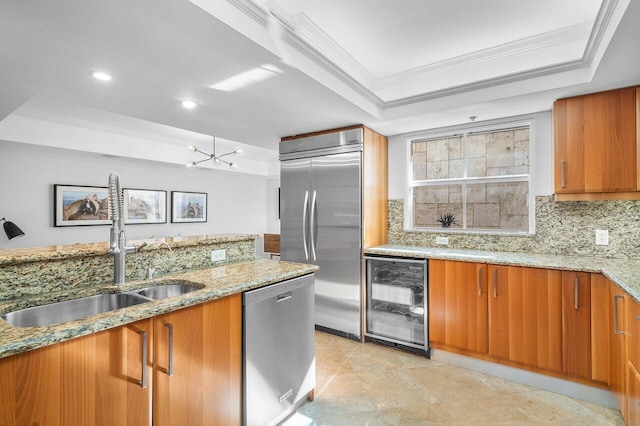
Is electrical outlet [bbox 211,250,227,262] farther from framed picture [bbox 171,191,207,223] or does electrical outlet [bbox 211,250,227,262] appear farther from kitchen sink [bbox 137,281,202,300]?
framed picture [bbox 171,191,207,223]

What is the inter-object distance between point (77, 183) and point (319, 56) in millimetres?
4557

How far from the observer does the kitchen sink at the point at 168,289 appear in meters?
1.83

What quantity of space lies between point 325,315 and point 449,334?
134 centimetres

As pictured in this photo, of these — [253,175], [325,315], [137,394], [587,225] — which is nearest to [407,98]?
[587,225]

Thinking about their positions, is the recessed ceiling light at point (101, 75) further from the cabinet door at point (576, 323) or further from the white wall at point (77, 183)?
the cabinet door at point (576, 323)

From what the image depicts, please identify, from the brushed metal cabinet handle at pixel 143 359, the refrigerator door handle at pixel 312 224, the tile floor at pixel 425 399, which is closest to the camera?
the brushed metal cabinet handle at pixel 143 359

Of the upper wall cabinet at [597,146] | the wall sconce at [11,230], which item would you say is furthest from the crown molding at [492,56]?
the wall sconce at [11,230]

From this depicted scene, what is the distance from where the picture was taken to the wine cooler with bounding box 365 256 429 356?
3.03m

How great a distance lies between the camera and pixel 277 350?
194 cm

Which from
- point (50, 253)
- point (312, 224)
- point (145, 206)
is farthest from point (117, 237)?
point (145, 206)

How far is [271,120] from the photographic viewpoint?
3.20 m

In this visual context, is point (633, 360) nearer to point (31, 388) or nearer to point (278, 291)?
point (278, 291)

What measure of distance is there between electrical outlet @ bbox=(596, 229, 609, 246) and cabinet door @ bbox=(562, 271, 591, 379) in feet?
2.29

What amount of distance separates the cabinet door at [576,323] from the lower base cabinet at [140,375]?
2.35 m
